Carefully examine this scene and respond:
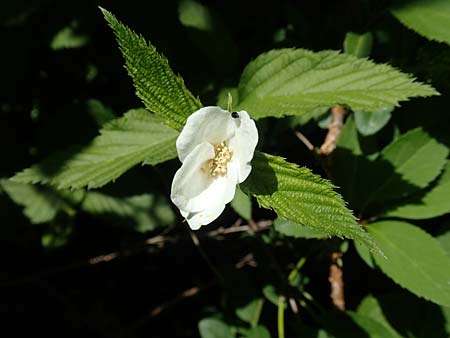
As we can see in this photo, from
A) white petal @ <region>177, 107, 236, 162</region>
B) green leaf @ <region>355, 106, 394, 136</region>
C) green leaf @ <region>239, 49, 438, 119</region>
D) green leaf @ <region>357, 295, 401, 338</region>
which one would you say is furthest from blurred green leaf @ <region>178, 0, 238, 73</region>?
green leaf @ <region>357, 295, 401, 338</region>

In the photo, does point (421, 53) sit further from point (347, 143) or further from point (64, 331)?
point (64, 331)

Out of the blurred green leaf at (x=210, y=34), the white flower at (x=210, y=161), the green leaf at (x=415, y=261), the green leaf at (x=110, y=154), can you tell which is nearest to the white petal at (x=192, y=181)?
the white flower at (x=210, y=161)

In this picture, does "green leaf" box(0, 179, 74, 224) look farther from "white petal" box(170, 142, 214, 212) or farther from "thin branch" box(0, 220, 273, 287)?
"white petal" box(170, 142, 214, 212)

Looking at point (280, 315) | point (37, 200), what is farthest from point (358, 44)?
point (37, 200)

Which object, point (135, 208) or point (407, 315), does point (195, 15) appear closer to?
point (135, 208)

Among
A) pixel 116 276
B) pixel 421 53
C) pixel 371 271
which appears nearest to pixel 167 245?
pixel 116 276

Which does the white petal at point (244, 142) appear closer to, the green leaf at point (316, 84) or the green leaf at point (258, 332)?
the green leaf at point (316, 84)
